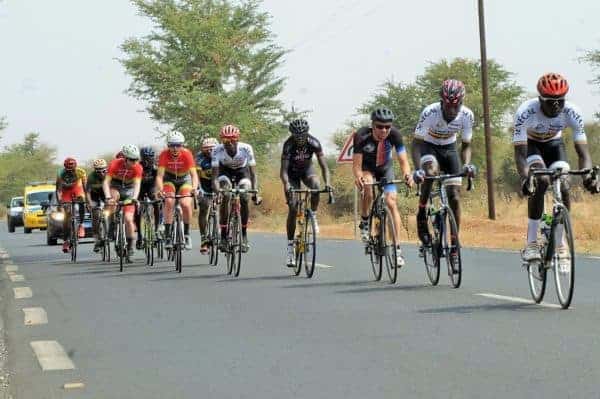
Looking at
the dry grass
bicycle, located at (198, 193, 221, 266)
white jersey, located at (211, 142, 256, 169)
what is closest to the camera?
white jersey, located at (211, 142, 256, 169)

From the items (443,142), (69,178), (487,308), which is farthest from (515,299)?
(69,178)

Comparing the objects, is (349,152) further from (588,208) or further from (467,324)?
(588,208)

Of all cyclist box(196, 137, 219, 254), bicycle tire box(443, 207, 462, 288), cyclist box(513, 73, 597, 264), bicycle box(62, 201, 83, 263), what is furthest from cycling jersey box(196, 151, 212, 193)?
cyclist box(513, 73, 597, 264)

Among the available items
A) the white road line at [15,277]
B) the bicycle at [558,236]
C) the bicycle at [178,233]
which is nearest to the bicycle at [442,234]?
the bicycle at [558,236]

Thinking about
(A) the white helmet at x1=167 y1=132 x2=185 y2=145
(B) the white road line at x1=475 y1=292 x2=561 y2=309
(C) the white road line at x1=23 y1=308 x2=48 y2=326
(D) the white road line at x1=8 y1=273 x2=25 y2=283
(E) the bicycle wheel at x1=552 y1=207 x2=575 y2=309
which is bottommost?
(C) the white road line at x1=23 y1=308 x2=48 y2=326

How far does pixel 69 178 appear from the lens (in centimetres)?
2200

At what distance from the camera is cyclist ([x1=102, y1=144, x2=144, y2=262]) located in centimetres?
1800

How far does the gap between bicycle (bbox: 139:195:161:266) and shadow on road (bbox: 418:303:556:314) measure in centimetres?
822

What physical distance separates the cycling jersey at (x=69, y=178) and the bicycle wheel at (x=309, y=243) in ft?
27.1

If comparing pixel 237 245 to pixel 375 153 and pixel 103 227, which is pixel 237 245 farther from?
pixel 103 227

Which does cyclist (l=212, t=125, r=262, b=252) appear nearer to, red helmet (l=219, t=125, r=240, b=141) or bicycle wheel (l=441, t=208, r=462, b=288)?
red helmet (l=219, t=125, r=240, b=141)

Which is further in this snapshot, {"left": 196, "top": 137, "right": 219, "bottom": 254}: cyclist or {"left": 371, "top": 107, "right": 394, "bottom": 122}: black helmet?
{"left": 196, "top": 137, "right": 219, "bottom": 254}: cyclist

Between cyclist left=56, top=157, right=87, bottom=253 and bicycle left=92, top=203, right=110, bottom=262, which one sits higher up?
cyclist left=56, top=157, right=87, bottom=253

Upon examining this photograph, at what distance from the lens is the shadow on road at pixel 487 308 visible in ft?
33.0
